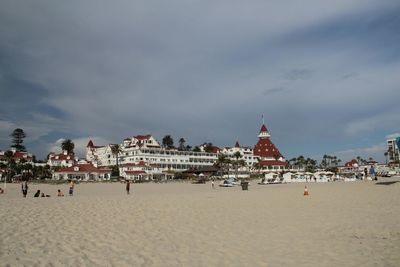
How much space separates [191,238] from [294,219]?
5.09m

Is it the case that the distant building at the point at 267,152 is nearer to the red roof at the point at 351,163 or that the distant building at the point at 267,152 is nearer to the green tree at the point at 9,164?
the red roof at the point at 351,163

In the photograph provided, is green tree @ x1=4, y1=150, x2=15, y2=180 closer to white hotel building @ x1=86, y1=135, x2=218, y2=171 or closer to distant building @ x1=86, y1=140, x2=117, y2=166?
distant building @ x1=86, y1=140, x2=117, y2=166

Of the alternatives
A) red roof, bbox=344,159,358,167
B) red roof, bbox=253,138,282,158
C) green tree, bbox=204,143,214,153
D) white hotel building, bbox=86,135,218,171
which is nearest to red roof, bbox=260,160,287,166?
red roof, bbox=253,138,282,158

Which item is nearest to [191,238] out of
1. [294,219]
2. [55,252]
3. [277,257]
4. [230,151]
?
[277,257]

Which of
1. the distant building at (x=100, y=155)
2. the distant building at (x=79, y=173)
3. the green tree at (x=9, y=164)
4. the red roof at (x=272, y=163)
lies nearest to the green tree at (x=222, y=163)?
the red roof at (x=272, y=163)

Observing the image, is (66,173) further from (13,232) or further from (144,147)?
(13,232)

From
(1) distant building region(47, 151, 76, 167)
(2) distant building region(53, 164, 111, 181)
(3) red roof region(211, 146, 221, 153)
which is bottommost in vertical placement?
(2) distant building region(53, 164, 111, 181)

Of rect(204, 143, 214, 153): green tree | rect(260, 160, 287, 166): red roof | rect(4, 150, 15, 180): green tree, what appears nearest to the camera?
rect(4, 150, 15, 180): green tree

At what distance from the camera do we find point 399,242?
831cm

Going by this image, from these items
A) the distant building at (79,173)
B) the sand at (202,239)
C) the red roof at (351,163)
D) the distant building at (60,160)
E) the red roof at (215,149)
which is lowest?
the sand at (202,239)

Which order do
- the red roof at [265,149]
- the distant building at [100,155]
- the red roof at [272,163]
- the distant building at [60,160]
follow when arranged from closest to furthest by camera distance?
the distant building at [60,160], the red roof at [272,163], the distant building at [100,155], the red roof at [265,149]

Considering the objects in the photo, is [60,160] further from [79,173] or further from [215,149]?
[215,149]

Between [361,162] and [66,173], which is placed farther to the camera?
[361,162]

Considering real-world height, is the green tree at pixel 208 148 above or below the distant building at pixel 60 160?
above
